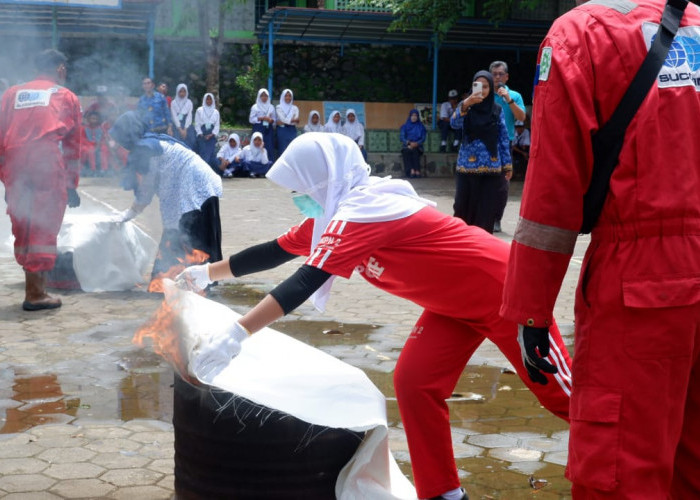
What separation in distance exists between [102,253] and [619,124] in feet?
21.0

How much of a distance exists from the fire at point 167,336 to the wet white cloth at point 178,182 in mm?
3936

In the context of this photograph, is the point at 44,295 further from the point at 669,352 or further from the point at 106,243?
the point at 669,352

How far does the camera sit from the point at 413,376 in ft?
11.0

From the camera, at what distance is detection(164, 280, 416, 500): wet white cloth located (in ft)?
9.85

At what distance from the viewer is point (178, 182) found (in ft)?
23.9

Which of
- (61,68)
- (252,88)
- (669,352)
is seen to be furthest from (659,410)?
(252,88)

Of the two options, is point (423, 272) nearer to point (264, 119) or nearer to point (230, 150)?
point (230, 150)

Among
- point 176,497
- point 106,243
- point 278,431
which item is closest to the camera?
point 278,431

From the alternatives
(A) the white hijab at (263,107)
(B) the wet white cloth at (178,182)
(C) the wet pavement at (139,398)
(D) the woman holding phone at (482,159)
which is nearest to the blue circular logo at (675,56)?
(C) the wet pavement at (139,398)

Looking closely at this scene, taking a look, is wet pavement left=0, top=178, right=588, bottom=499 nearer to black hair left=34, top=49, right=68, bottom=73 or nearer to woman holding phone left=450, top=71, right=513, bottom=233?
woman holding phone left=450, top=71, right=513, bottom=233

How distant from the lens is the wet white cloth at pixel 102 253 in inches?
314

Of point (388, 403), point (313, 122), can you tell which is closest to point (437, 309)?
point (388, 403)

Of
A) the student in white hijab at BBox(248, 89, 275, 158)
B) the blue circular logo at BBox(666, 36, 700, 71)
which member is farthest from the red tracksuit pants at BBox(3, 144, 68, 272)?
the student in white hijab at BBox(248, 89, 275, 158)

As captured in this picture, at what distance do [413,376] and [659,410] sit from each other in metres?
1.21
